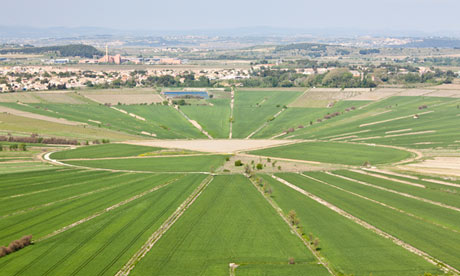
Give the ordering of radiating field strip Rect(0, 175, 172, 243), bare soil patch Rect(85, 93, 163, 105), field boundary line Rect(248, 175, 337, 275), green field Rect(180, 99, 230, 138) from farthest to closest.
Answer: bare soil patch Rect(85, 93, 163, 105) → green field Rect(180, 99, 230, 138) → radiating field strip Rect(0, 175, 172, 243) → field boundary line Rect(248, 175, 337, 275)

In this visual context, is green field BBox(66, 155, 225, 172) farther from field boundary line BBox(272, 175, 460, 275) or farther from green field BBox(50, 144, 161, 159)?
field boundary line BBox(272, 175, 460, 275)

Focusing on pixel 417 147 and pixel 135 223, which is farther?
pixel 417 147

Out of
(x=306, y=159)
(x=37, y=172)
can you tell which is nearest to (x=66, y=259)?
(x=37, y=172)

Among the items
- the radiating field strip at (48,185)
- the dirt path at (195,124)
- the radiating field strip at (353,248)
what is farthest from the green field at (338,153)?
the radiating field strip at (48,185)

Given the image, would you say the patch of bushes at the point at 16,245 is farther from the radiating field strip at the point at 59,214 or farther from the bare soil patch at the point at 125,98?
the bare soil patch at the point at 125,98

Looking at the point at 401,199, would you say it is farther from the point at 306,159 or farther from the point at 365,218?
the point at 306,159

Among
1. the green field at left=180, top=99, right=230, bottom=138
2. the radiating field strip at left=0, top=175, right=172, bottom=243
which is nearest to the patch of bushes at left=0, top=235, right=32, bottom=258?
the radiating field strip at left=0, top=175, right=172, bottom=243
